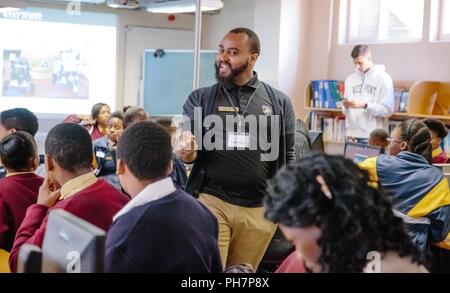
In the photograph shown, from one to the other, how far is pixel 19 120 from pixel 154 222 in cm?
259

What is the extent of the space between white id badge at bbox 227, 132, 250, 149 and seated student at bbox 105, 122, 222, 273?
1012 mm

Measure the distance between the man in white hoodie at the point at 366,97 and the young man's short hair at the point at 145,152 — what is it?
4.88m

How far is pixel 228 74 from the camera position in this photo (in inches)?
127

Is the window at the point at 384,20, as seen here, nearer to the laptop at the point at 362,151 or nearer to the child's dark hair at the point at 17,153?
the laptop at the point at 362,151

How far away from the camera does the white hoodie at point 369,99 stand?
6684mm

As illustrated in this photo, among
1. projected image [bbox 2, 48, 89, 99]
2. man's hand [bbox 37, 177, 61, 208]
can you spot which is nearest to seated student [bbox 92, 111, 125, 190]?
man's hand [bbox 37, 177, 61, 208]

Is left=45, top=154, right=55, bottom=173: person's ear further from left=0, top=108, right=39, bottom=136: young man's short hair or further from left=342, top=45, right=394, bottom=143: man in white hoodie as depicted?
left=342, top=45, right=394, bottom=143: man in white hoodie

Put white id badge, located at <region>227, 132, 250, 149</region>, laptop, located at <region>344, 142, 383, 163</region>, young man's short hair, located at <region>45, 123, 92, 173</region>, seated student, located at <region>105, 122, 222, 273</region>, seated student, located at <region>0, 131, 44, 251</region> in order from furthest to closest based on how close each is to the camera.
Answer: laptop, located at <region>344, 142, 383, 163</region> < white id badge, located at <region>227, 132, 250, 149</region> < seated student, located at <region>0, 131, 44, 251</region> < young man's short hair, located at <region>45, 123, 92, 173</region> < seated student, located at <region>105, 122, 222, 273</region>

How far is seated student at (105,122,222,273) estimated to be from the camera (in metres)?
1.86

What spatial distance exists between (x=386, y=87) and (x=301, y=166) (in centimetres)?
557

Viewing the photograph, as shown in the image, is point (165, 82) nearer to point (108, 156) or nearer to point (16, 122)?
point (108, 156)
